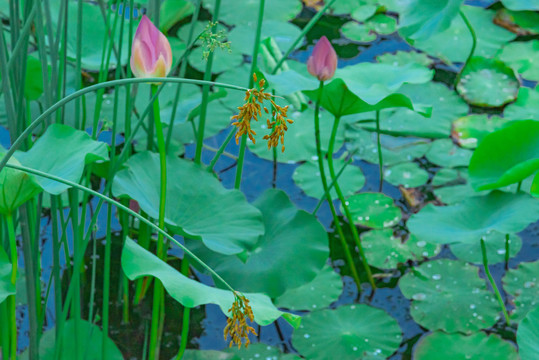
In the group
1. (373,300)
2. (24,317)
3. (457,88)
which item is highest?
(457,88)

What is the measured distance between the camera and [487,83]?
2270 millimetres

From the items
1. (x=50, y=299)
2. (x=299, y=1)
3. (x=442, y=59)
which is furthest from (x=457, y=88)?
(x=50, y=299)

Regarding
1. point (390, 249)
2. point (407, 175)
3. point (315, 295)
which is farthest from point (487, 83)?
point (315, 295)

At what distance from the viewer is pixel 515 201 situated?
1.57m

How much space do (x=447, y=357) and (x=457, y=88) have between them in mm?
1060

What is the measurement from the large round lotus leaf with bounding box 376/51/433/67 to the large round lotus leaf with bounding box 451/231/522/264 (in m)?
0.80

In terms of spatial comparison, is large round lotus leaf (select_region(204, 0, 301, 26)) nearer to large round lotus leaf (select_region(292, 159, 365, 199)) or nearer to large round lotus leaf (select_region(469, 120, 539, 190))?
large round lotus leaf (select_region(292, 159, 365, 199))

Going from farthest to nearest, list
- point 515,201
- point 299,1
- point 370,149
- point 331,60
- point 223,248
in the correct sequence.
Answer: point 299,1
point 370,149
point 515,201
point 331,60
point 223,248

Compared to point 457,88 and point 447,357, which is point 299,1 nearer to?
point 457,88

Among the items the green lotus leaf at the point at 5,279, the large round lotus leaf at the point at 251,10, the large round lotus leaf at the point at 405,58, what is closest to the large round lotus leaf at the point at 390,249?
the large round lotus leaf at the point at 405,58

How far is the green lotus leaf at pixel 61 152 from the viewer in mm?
1106

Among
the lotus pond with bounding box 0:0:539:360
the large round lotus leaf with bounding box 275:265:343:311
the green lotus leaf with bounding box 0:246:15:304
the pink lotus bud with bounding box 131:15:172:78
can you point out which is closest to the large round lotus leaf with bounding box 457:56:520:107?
the lotus pond with bounding box 0:0:539:360

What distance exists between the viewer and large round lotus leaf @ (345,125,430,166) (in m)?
2.03

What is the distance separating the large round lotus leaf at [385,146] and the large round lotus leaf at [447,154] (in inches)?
1.0
